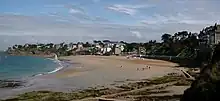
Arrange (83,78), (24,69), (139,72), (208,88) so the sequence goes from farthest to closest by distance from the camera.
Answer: (24,69) < (139,72) < (83,78) < (208,88)

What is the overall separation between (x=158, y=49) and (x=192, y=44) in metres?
27.6

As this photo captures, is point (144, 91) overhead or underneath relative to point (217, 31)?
underneath

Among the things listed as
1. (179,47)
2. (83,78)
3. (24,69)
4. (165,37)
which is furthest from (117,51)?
(83,78)

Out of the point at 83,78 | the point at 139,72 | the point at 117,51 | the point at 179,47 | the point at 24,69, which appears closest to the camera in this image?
the point at 83,78

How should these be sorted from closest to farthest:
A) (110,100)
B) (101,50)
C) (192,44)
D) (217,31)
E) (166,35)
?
(110,100), (217,31), (192,44), (166,35), (101,50)

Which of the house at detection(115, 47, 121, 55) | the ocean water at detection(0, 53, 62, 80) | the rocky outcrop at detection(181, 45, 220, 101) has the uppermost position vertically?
the house at detection(115, 47, 121, 55)

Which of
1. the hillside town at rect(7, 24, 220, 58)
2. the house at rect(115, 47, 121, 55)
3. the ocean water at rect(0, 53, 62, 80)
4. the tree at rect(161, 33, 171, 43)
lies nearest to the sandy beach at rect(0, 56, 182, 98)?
the ocean water at rect(0, 53, 62, 80)

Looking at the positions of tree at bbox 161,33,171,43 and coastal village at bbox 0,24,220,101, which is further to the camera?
tree at bbox 161,33,171,43

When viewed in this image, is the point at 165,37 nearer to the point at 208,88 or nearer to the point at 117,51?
the point at 117,51

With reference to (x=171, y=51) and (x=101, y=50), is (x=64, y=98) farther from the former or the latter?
(x=101, y=50)

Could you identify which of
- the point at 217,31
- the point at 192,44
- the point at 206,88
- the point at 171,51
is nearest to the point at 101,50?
the point at 171,51

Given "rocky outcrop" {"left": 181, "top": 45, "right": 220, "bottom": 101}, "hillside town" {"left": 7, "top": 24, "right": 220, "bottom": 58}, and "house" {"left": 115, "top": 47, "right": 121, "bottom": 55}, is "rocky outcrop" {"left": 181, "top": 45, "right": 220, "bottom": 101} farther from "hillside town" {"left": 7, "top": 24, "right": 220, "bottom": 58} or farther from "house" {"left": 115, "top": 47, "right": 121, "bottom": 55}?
"house" {"left": 115, "top": 47, "right": 121, "bottom": 55}

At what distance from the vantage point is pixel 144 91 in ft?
85.9

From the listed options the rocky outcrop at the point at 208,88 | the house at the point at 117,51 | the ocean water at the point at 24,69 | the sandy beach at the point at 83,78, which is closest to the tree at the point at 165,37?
the house at the point at 117,51
